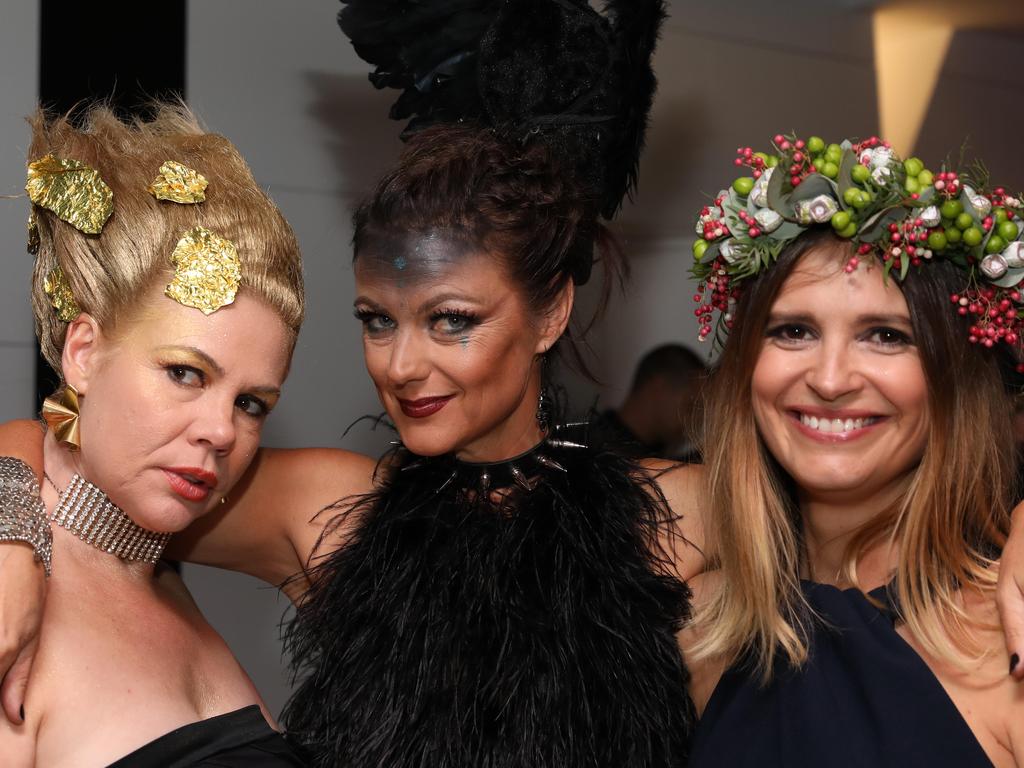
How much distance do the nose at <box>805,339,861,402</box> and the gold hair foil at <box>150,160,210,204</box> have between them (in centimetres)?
109

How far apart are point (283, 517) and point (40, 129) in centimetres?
85

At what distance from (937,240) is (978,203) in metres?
0.11

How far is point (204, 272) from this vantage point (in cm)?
196

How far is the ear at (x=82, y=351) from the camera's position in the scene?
76.2 inches

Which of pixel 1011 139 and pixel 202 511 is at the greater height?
pixel 1011 139

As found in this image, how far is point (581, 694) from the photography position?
2.06 meters

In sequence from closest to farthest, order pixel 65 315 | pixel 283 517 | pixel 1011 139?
pixel 65 315, pixel 283 517, pixel 1011 139

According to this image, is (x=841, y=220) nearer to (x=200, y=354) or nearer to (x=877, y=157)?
(x=877, y=157)

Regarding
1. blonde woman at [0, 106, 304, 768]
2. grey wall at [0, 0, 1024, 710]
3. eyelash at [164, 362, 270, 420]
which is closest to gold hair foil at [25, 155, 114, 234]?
blonde woman at [0, 106, 304, 768]

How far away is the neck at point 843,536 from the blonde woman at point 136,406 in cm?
103

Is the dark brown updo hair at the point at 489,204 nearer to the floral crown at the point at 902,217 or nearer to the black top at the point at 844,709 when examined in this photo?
the floral crown at the point at 902,217

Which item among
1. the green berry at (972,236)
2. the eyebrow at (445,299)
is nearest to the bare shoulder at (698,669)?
the eyebrow at (445,299)

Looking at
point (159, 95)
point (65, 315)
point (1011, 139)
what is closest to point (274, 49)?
point (159, 95)

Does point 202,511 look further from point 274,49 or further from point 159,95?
point 274,49
